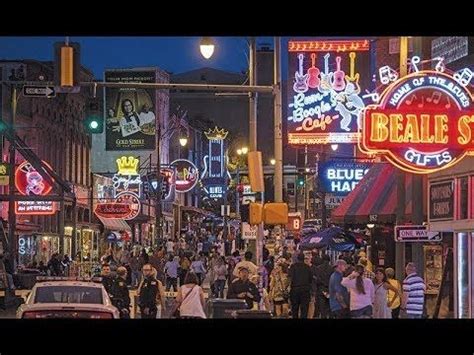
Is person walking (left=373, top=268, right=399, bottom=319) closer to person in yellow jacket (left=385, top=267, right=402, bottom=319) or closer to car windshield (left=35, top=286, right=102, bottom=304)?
person in yellow jacket (left=385, top=267, right=402, bottom=319)

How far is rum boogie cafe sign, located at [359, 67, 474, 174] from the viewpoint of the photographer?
1859 cm

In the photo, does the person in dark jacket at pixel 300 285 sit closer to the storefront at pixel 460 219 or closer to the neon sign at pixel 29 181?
the storefront at pixel 460 219

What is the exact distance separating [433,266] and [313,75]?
21.3ft

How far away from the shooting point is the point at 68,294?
17.8m

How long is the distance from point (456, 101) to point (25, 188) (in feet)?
82.5

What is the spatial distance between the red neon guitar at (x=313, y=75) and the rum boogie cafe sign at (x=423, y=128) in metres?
10.6

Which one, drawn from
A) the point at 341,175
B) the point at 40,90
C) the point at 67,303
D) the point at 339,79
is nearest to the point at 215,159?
the point at 341,175

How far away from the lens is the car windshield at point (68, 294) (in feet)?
57.6

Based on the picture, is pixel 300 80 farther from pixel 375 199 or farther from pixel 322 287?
pixel 322 287

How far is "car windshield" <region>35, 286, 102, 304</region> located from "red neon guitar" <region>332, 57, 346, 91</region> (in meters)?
13.2
